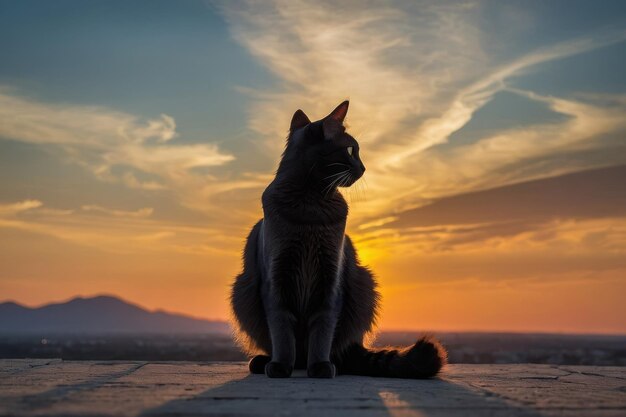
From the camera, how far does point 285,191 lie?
5.14 metres

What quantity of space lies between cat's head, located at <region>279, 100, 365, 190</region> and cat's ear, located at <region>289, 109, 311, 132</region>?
0.32 m

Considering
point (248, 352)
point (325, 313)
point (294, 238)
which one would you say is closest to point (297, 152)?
point (294, 238)

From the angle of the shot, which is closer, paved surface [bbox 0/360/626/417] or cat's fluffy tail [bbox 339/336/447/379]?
paved surface [bbox 0/360/626/417]

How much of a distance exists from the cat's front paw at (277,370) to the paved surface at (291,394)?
10 cm

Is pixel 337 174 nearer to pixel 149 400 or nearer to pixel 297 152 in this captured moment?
pixel 297 152

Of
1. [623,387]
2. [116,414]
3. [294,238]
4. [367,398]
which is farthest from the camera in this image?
[294,238]

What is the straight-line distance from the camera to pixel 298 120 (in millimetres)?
5598

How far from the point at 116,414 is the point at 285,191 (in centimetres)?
248

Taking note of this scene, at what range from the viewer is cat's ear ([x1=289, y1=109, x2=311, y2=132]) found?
5570 mm

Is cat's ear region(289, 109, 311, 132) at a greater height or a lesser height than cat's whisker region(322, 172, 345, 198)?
greater

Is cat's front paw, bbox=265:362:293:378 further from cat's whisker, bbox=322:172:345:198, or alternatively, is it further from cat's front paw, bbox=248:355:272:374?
cat's whisker, bbox=322:172:345:198

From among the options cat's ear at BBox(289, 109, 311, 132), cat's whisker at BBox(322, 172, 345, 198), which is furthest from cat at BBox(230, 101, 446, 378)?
cat's ear at BBox(289, 109, 311, 132)

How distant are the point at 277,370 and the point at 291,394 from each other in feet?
3.75

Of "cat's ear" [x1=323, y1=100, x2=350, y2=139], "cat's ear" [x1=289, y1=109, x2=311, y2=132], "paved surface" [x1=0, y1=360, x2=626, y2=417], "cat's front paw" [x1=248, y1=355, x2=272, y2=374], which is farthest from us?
"cat's ear" [x1=289, y1=109, x2=311, y2=132]
